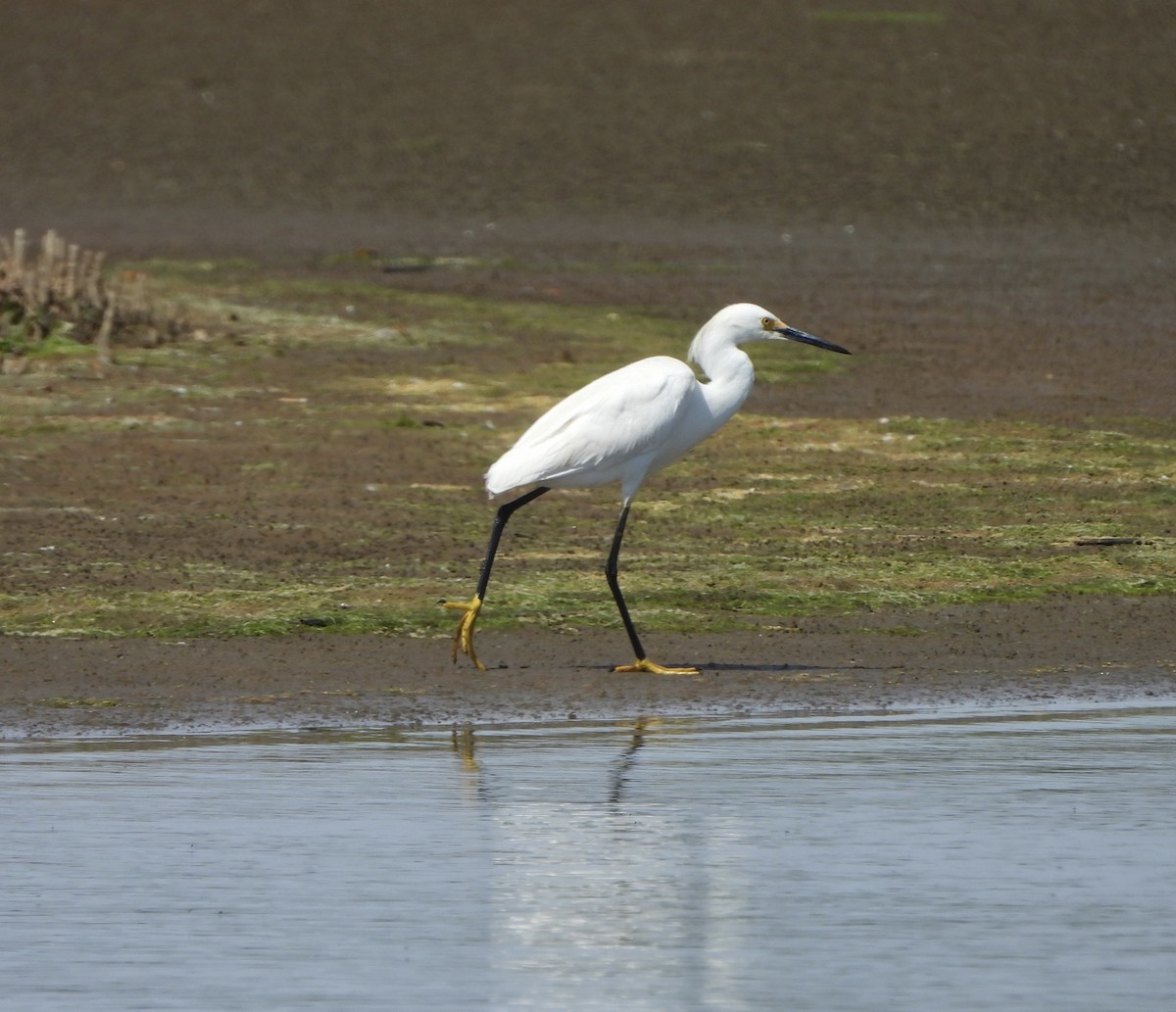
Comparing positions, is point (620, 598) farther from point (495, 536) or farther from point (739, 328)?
point (739, 328)

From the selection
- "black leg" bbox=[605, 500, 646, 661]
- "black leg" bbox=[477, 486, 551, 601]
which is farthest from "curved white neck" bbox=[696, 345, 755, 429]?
"black leg" bbox=[477, 486, 551, 601]

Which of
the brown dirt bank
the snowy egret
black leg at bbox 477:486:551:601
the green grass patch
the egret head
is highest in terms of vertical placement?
the egret head

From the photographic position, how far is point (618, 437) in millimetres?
9562

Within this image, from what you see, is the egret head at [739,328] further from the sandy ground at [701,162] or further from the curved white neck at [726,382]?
the sandy ground at [701,162]

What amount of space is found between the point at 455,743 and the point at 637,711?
897 millimetres

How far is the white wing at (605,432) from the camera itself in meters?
9.56

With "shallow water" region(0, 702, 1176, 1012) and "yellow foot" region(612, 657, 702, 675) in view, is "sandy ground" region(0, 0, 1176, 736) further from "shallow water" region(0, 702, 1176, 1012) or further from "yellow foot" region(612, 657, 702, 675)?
"shallow water" region(0, 702, 1176, 1012)

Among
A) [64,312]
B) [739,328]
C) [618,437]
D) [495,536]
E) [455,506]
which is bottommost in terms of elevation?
[455,506]

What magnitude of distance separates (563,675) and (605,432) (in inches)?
37.3

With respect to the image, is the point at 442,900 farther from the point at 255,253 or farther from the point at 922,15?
the point at 922,15

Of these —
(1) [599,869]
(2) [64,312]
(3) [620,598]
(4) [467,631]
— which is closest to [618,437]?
(3) [620,598]

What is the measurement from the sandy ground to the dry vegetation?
10.8 feet

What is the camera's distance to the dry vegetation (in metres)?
16.1

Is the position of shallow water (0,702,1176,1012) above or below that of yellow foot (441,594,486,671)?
above
